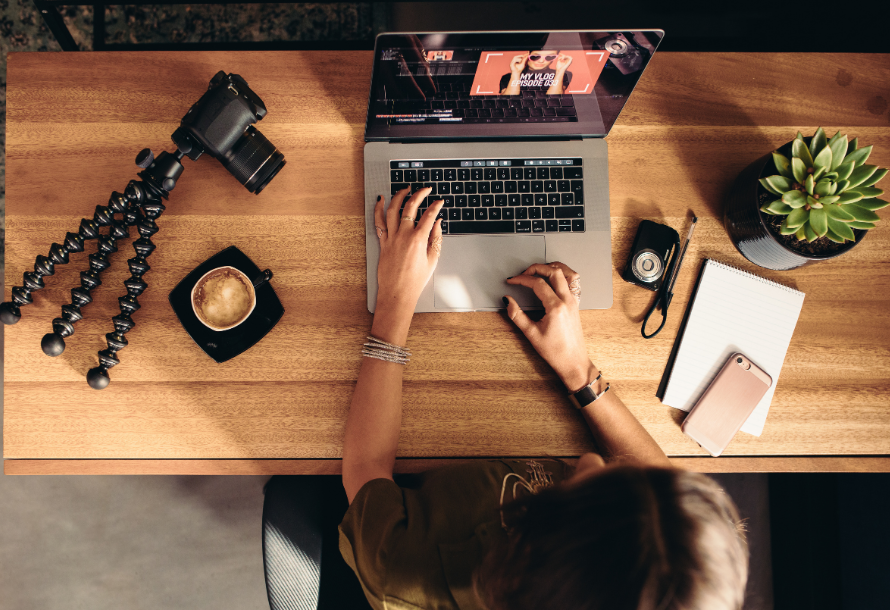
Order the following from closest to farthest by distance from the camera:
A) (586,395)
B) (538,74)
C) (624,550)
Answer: (624,550) < (538,74) < (586,395)

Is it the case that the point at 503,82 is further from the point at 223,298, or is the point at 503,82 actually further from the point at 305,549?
the point at 305,549

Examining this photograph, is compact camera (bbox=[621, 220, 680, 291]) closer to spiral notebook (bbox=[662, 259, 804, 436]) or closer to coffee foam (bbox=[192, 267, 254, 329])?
spiral notebook (bbox=[662, 259, 804, 436])

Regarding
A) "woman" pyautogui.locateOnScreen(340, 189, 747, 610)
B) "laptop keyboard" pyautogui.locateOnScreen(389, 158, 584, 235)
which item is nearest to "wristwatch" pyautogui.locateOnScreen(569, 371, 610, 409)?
"woman" pyautogui.locateOnScreen(340, 189, 747, 610)

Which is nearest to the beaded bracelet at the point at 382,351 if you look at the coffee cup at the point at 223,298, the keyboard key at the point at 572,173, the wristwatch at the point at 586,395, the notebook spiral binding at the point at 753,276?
the coffee cup at the point at 223,298

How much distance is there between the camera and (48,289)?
84 cm

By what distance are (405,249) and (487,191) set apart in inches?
7.6

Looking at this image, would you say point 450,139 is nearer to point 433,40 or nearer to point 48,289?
point 433,40

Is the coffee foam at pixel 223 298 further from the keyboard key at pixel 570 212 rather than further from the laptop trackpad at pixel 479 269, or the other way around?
the keyboard key at pixel 570 212

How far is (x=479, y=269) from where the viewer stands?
865mm

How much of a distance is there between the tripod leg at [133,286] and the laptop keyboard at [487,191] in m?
0.42

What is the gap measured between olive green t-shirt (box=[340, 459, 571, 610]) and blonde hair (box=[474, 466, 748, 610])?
3.1 inches

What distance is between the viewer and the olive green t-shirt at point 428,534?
0.69 m

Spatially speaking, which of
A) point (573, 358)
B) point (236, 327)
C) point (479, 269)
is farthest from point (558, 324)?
point (236, 327)

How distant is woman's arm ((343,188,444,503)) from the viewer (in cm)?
80
